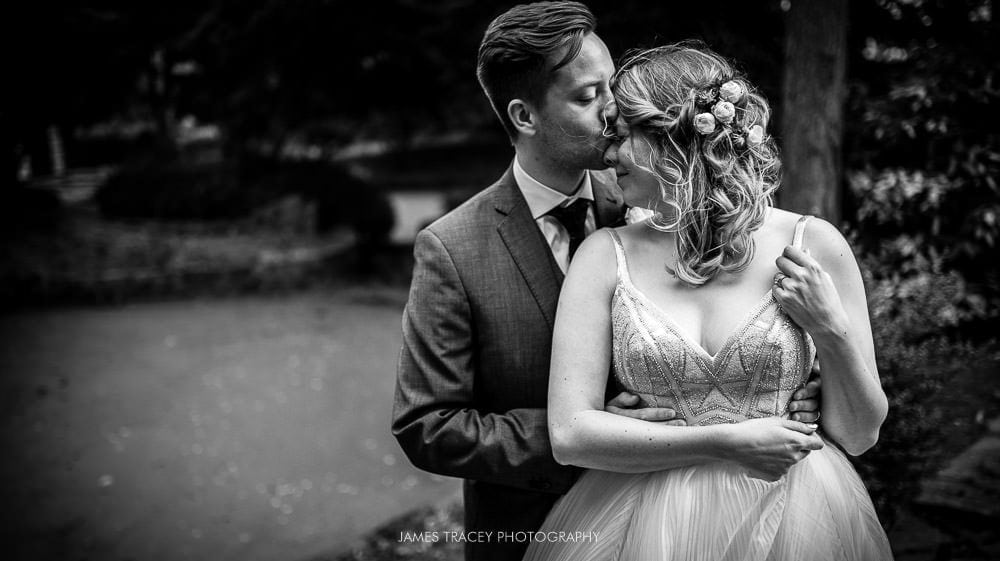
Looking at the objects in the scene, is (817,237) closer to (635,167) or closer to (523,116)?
(635,167)

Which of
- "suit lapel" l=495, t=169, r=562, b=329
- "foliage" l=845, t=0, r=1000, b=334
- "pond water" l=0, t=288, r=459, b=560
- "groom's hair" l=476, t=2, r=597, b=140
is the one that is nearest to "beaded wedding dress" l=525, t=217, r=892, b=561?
"suit lapel" l=495, t=169, r=562, b=329

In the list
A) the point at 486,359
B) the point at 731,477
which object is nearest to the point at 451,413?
the point at 486,359

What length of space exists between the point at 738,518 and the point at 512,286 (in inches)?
31.2

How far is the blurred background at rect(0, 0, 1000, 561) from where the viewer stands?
438cm

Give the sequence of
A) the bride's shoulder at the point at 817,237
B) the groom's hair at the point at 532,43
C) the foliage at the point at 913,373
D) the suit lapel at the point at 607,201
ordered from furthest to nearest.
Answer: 1. the foliage at the point at 913,373
2. the suit lapel at the point at 607,201
3. the groom's hair at the point at 532,43
4. the bride's shoulder at the point at 817,237

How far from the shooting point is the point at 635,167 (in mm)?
1917

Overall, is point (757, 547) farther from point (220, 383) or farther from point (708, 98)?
point (220, 383)

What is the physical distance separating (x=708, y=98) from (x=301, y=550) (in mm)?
3751

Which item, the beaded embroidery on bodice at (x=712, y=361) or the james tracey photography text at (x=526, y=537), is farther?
the james tracey photography text at (x=526, y=537)

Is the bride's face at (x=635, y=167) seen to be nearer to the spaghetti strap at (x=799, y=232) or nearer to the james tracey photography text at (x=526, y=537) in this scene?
the spaghetti strap at (x=799, y=232)

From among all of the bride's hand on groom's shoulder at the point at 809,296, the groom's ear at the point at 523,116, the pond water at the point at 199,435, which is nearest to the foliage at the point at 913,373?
the bride's hand on groom's shoulder at the point at 809,296

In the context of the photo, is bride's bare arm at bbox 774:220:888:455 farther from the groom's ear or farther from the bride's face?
the groom's ear

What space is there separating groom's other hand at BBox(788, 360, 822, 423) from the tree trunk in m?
2.68

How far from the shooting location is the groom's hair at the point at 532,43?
2.08 m
